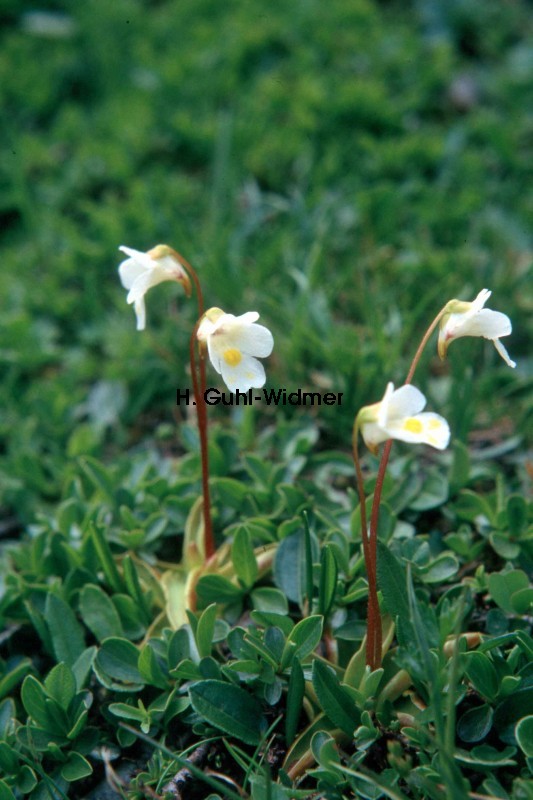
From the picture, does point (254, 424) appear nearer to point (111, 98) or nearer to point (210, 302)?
point (210, 302)

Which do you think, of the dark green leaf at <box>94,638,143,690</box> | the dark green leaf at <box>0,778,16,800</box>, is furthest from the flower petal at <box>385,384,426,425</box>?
the dark green leaf at <box>0,778,16,800</box>

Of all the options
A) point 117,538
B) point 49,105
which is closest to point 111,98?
point 49,105

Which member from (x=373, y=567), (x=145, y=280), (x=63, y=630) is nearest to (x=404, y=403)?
(x=373, y=567)

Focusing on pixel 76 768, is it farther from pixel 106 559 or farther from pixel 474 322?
pixel 474 322

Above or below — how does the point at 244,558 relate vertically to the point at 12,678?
above

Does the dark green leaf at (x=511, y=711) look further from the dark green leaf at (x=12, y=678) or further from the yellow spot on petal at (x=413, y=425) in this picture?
the dark green leaf at (x=12, y=678)

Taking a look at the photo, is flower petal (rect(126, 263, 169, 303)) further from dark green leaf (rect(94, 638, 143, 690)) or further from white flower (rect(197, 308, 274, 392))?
dark green leaf (rect(94, 638, 143, 690))
